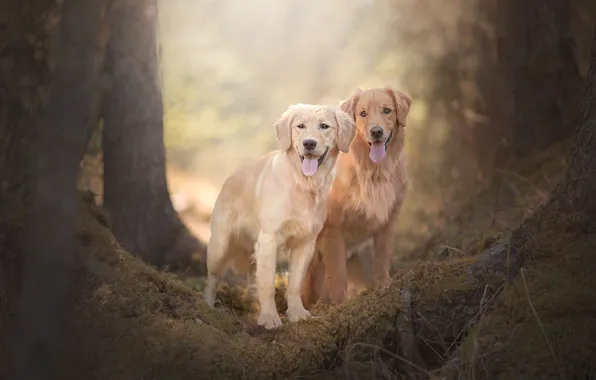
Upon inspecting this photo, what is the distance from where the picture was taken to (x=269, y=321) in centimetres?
502

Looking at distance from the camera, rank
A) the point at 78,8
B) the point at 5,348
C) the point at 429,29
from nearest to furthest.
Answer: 1. the point at 5,348
2. the point at 78,8
3. the point at 429,29

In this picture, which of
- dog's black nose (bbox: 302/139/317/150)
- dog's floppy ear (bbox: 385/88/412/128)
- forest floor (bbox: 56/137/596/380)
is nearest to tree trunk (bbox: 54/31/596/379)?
forest floor (bbox: 56/137/596/380)

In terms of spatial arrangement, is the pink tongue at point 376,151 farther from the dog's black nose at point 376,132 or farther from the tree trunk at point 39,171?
the tree trunk at point 39,171

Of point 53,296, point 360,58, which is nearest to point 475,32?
point 360,58

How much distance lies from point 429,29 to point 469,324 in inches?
271

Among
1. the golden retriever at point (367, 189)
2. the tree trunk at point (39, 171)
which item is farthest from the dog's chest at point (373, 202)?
the tree trunk at point (39, 171)

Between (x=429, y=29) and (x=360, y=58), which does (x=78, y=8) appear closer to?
(x=429, y=29)

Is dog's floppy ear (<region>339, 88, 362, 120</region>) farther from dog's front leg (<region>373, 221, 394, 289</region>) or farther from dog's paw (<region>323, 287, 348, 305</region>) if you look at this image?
dog's paw (<region>323, 287, 348, 305</region>)

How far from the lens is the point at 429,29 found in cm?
991

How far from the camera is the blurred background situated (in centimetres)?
842

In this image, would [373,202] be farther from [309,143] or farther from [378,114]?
[309,143]

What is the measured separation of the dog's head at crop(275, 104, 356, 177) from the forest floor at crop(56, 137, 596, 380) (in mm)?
999

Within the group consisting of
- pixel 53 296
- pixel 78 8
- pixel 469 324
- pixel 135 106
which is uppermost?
pixel 78 8

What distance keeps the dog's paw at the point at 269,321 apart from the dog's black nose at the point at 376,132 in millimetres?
1543
